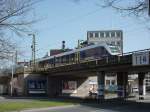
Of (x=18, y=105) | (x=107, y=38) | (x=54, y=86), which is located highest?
(x=107, y=38)

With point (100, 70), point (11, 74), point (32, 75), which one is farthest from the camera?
point (11, 74)

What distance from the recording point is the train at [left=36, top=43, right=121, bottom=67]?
64.1m

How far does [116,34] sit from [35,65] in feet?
135

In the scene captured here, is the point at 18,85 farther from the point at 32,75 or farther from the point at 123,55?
the point at 123,55

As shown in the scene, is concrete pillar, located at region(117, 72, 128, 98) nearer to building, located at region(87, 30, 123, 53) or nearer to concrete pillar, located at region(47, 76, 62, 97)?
concrete pillar, located at region(47, 76, 62, 97)

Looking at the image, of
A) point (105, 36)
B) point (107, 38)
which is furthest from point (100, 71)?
point (105, 36)

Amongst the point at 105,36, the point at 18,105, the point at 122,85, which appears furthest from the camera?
the point at 105,36

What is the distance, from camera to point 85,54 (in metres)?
69.7

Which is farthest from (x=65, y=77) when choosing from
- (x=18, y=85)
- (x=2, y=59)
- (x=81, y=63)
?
(x=2, y=59)

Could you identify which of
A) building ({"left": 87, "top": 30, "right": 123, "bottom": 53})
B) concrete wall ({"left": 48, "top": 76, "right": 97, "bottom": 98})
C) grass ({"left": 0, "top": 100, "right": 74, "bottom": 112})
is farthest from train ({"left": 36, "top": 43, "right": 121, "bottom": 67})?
building ({"left": 87, "top": 30, "right": 123, "bottom": 53})

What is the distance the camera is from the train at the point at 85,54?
64.1m

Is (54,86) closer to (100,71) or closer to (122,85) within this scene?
(122,85)

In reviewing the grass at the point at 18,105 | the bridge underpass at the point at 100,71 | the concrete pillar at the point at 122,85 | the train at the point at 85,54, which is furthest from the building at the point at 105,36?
the grass at the point at 18,105

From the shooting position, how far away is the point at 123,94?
6688 cm
